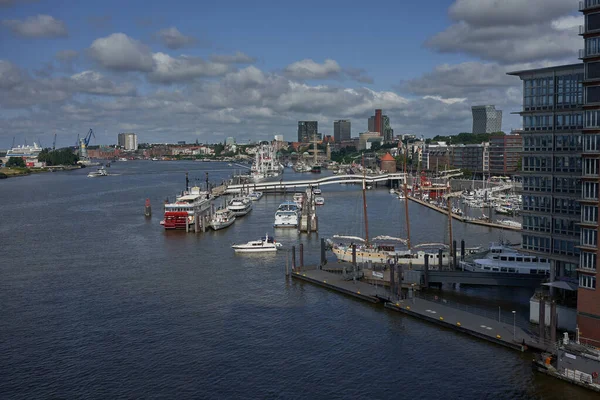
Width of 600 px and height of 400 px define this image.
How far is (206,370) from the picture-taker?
17.0 meters

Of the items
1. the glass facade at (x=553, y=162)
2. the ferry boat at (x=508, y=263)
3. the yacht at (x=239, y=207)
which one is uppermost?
the glass facade at (x=553, y=162)

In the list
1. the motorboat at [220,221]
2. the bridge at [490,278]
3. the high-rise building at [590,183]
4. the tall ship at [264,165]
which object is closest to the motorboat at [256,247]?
the motorboat at [220,221]

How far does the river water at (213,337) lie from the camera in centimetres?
1591

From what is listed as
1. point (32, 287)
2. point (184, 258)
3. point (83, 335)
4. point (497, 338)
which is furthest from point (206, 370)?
point (184, 258)

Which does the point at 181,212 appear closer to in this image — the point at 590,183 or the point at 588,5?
the point at 590,183

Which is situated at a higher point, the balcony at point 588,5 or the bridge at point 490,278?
the balcony at point 588,5

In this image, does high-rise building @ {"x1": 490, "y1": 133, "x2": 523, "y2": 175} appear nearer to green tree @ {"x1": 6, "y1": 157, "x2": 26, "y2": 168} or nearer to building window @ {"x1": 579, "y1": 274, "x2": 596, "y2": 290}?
building window @ {"x1": 579, "y1": 274, "x2": 596, "y2": 290}

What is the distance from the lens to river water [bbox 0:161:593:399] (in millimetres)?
15906

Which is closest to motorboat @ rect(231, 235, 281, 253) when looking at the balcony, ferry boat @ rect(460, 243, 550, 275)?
ferry boat @ rect(460, 243, 550, 275)

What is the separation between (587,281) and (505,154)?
233 ft

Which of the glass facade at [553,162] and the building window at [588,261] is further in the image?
the glass facade at [553,162]

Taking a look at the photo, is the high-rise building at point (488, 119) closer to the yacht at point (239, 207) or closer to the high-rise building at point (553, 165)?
the yacht at point (239, 207)

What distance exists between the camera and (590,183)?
16219 mm

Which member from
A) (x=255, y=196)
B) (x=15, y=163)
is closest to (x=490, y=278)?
(x=255, y=196)
